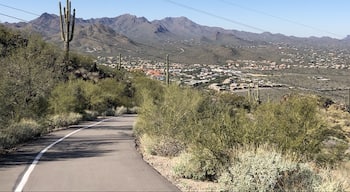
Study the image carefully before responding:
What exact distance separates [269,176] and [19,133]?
13.2 metres

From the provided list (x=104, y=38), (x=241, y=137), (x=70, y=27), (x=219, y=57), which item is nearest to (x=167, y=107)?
(x=241, y=137)

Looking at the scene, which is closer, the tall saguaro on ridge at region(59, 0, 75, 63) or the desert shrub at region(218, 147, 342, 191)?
the desert shrub at region(218, 147, 342, 191)

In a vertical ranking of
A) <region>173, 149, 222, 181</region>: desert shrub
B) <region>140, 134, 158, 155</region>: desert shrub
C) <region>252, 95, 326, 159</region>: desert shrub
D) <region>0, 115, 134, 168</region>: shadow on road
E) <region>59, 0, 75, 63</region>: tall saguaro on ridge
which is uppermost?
<region>59, 0, 75, 63</region>: tall saguaro on ridge

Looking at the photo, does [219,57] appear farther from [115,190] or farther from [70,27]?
[115,190]

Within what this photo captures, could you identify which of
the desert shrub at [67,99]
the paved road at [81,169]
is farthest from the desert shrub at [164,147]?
the desert shrub at [67,99]

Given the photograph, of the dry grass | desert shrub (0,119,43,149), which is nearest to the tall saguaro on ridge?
desert shrub (0,119,43,149)

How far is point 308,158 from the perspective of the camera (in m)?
13.7

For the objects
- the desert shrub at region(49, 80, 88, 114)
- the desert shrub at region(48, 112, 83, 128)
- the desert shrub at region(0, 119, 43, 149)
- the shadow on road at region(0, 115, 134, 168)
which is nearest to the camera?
the shadow on road at region(0, 115, 134, 168)

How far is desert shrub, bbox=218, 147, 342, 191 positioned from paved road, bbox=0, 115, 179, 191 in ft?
4.77

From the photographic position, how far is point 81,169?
1308 centimetres

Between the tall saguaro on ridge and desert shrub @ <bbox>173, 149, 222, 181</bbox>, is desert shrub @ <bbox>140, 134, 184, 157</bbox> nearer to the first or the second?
desert shrub @ <bbox>173, 149, 222, 181</bbox>

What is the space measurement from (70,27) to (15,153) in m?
22.8

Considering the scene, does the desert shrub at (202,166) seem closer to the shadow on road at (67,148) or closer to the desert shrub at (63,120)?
the shadow on road at (67,148)

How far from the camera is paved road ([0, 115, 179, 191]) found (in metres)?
10.8
